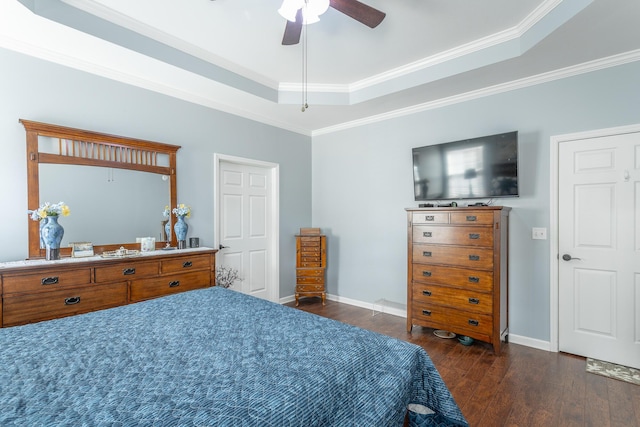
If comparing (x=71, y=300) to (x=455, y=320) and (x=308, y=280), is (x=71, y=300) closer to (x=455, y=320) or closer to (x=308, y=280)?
(x=308, y=280)

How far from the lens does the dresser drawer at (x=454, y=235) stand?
287 centimetres

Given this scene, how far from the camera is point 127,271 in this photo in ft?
8.41

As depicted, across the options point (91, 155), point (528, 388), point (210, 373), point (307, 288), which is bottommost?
point (528, 388)

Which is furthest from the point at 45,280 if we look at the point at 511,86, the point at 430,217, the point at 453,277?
the point at 511,86

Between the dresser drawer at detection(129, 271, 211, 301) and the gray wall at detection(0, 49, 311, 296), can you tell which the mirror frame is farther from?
the dresser drawer at detection(129, 271, 211, 301)

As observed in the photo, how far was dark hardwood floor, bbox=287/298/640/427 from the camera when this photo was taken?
1.96m

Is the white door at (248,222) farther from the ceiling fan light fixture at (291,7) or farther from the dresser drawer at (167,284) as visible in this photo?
the ceiling fan light fixture at (291,7)

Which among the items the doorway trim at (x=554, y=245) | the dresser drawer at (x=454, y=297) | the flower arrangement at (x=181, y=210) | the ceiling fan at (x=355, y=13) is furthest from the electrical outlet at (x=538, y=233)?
the flower arrangement at (x=181, y=210)

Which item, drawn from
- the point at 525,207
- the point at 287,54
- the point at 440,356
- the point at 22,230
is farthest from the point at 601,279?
the point at 22,230

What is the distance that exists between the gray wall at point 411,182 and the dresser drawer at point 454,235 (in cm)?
52

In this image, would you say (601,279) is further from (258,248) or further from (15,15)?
(15,15)

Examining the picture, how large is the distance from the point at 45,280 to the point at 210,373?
197 cm

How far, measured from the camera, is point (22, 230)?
2.40 meters

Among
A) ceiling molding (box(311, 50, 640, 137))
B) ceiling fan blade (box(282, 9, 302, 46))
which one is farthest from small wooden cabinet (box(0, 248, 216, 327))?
ceiling molding (box(311, 50, 640, 137))
